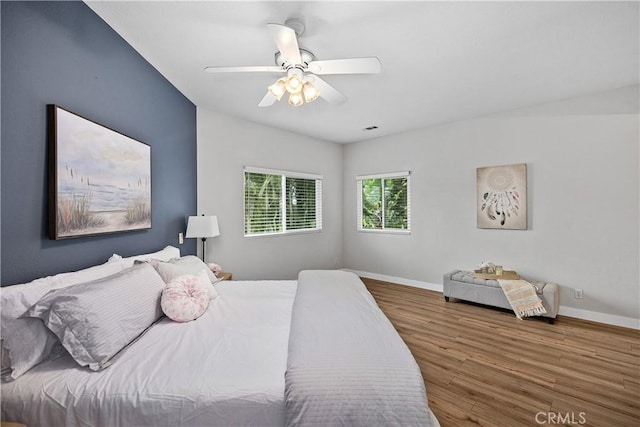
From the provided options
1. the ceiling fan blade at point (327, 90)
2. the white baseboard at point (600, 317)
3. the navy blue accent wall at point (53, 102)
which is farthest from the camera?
the white baseboard at point (600, 317)

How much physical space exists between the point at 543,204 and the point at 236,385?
405 cm

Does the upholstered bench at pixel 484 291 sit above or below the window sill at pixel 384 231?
below

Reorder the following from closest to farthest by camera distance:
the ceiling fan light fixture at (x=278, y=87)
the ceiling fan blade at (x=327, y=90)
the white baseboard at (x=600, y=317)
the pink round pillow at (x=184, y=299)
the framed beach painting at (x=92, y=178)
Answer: the framed beach painting at (x=92, y=178), the pink round pillow at (x=184, y=299), the ceiling fan light fixture at (x=278, y=87), the ceiling fan blade at (x=327, y=90), the white baseboard at (x=600, y=317)

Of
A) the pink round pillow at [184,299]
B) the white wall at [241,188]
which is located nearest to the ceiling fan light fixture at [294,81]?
the pink round pillow at [184,299]

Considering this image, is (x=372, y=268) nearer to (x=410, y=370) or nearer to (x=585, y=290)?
(x=585, y=290)

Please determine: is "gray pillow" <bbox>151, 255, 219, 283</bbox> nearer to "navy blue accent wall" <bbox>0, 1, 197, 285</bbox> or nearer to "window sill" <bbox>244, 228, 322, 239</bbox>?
"navy blue accent wall" <bbox>0, 1, 197, 285</bbox>

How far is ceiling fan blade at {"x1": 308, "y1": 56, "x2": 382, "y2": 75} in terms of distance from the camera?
Answer: 6.09 feet

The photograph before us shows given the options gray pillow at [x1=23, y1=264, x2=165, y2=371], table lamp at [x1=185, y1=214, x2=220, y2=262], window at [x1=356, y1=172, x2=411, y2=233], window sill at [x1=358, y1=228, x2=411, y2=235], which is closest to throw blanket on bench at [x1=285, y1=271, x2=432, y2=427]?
gray pillow at [x1=23, y1=264, x2=165, y2=371]

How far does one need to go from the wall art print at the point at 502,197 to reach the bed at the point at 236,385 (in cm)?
318

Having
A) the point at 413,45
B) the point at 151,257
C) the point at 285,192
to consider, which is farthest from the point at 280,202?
the point at 413,45

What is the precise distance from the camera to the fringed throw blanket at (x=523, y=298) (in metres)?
3.20

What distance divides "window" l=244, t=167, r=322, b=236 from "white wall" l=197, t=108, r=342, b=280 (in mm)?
118

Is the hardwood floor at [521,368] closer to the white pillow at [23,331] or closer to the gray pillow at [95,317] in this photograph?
the gray pillow at [95,317]

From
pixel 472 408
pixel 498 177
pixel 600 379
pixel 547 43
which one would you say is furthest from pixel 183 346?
pixel 498 177
